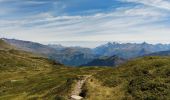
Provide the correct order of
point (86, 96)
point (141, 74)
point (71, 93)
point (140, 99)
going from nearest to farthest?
point (140, 99) < point (86, 96) < point (71, 93) < point (141, 74)

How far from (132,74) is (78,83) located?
39.1 ft

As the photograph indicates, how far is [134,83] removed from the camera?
6391 cm

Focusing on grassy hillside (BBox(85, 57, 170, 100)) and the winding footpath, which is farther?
the winding footpath

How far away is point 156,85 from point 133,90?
4.41 metres

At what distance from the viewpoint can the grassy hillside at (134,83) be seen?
5736 cm

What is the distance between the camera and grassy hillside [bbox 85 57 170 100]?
57.4 meters

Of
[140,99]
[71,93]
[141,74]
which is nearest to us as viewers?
[140,99]

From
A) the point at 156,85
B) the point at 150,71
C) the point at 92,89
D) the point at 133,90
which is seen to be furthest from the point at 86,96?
the point at 150,71

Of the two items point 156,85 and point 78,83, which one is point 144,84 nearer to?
point 156,85

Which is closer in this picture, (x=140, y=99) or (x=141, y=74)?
(x=140, y=99)

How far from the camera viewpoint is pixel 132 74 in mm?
72375

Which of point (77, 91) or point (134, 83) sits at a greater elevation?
point (134, 83)

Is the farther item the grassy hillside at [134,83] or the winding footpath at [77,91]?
the winding footpath at [77,91]

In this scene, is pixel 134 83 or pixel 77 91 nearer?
pixel 134 83
